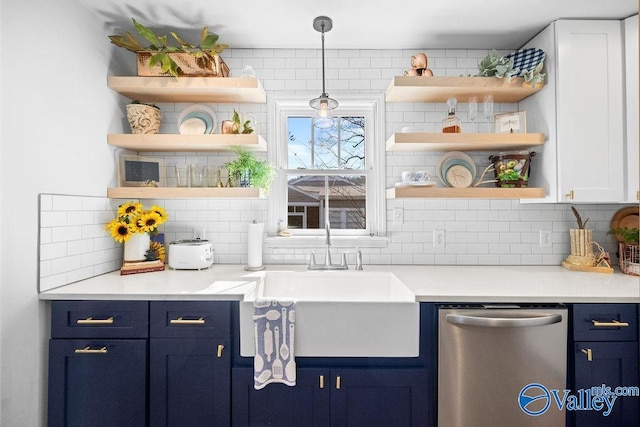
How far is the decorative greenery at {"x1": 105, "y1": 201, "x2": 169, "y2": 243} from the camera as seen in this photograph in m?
2.08

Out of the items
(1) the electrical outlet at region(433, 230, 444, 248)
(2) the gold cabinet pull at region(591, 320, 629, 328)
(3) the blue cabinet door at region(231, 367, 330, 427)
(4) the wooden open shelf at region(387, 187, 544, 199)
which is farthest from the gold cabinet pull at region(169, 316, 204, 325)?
(2) the gold cabinet pull at region(591, 320, 629, 328)

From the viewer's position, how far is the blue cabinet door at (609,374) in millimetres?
1590

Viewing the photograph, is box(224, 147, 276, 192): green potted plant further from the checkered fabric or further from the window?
the checkered fabric

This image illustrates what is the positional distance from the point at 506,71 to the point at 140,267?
2.48 metres

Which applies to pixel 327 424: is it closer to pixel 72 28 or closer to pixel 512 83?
pixel 512 83

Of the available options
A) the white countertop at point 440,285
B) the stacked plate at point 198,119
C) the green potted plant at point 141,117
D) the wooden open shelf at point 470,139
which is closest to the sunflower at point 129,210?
the white countertop at point 440,285

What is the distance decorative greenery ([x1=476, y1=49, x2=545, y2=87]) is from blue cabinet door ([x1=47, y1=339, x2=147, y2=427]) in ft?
7.89

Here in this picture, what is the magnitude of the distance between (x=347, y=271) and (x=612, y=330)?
1.32 metres

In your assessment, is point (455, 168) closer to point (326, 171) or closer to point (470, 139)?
point (470, 139)

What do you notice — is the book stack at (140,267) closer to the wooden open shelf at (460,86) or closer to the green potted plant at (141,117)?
the green potted plant at (141,117)

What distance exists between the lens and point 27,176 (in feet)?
5.16

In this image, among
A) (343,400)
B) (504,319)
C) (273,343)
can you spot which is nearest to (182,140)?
(273,343)

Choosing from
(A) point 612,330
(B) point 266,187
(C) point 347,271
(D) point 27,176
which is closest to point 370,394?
(C) point 347,271

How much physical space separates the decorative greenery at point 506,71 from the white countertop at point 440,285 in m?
1.15
